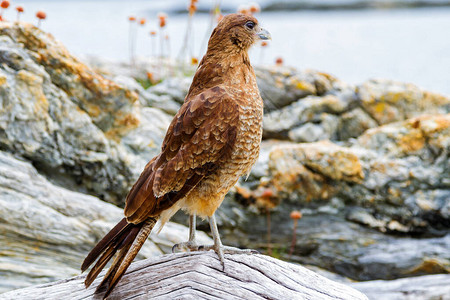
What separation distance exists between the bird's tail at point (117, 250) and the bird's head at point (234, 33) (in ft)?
2.11

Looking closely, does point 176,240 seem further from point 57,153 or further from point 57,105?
point 57,105

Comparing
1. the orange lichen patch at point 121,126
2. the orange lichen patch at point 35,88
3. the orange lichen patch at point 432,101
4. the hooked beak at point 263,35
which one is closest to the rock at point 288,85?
the orange lichen patch at point 432,101

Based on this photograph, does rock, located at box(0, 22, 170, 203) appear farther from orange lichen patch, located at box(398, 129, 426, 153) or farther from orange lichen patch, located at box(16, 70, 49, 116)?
orange lichen patch, located at box(398, 129, 426, 153)

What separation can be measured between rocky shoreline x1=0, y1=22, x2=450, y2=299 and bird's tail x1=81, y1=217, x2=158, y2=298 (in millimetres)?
720

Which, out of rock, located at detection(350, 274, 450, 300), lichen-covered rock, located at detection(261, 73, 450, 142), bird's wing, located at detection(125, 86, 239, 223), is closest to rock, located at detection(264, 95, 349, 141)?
lichen-covered rock, located at detection(261, 73, 450, 142)

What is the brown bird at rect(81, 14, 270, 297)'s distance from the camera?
1.85 metres

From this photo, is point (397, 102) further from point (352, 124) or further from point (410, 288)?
point (410, 288)

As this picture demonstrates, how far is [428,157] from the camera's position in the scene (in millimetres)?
3451

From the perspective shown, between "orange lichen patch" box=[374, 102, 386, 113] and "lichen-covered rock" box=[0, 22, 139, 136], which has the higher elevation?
"lichen-covered rock" box=[0, 22, 139, 136]

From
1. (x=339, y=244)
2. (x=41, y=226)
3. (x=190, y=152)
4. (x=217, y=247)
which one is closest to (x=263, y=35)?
(x=190, y=152)

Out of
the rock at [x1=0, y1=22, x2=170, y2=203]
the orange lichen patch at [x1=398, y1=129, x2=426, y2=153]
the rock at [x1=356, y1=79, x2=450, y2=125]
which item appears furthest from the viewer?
the rock at [x1=356, y1=79, x2=450, y2=125]

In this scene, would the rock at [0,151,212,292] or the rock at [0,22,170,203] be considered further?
the rock at [0,22,170,203]

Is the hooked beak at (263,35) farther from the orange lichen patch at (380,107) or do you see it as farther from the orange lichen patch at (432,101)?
the orange lichen patch at (432,101)

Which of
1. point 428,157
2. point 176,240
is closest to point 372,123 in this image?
point 428,157
